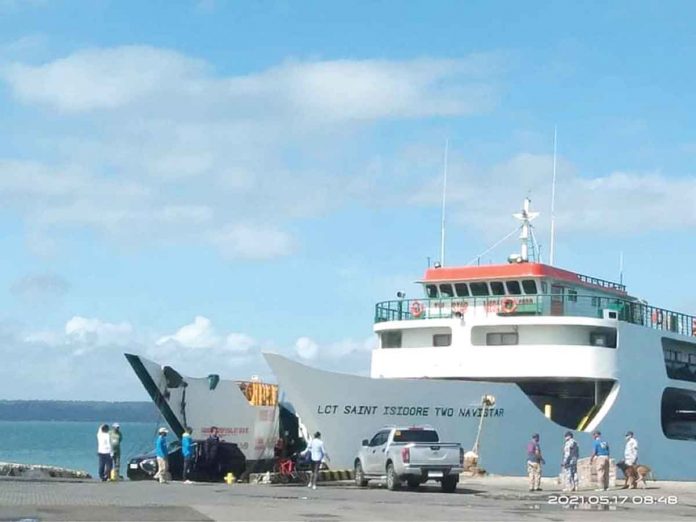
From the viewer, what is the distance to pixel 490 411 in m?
28.6

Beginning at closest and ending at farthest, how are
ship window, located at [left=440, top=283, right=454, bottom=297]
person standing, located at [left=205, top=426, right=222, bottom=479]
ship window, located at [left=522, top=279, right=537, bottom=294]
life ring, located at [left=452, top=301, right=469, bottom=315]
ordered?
person standing, located at [left=205, top=426, right=222, bottom=479] → life ring, located at [left=452, top=301, right=469, bottom=315] → ship window, located at [left=522, top=279, right=537, bottom=294] → ship window, located at [left=440, top=283, right=454, bottom=297]

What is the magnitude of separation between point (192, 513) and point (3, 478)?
32.4ft

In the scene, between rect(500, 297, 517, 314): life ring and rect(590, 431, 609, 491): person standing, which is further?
rect(500, 297, 517, 314): life ring

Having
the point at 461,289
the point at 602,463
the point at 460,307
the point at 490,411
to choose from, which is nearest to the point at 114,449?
the point at 490,411

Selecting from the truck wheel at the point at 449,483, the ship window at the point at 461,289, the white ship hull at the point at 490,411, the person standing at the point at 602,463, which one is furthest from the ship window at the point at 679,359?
the truck wheel at the point at 449,483

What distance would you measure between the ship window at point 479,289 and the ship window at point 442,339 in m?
1.67

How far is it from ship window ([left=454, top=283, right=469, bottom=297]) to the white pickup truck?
957 cm

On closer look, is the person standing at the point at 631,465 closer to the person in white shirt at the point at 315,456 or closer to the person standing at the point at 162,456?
the person in white shirt at the point at 315,456

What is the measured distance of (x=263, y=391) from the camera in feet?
96.3

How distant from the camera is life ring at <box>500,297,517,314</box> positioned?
1241 inches

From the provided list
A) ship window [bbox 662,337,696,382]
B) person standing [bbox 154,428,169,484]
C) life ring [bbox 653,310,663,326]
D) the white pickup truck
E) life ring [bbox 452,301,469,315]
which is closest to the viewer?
the white pickup truck

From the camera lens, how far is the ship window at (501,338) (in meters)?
31.6

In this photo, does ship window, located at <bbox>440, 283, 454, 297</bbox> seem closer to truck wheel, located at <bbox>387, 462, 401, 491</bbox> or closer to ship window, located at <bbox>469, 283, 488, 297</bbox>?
ship window, located at <bbox>469, 283, 488, 297</bbox>

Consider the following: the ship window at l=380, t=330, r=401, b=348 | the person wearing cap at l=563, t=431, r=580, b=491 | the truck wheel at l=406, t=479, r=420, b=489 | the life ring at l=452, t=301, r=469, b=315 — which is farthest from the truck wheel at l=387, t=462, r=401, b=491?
the ship window at l=380, t=330, r=401, b=348
